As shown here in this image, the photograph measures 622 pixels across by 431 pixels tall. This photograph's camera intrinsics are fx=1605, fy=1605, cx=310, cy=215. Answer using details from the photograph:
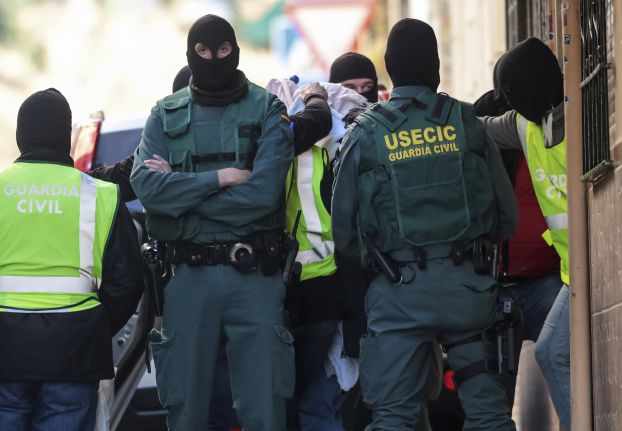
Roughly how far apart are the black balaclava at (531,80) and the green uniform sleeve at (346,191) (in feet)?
2.97

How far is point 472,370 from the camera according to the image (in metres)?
6.76

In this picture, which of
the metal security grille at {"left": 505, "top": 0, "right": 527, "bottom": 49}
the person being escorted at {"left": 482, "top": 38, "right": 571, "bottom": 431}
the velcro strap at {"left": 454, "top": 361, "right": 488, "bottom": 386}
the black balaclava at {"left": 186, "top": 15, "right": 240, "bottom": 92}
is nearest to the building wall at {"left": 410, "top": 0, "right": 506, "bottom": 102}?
the metal security grille at {"left": 505, "top": 0, "right": 527, "bottom": 49}

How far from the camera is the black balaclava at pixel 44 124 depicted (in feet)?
23.6

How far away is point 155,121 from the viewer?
729 centimetres

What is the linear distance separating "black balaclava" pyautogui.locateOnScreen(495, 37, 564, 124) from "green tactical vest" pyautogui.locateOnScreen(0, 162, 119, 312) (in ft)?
6.18

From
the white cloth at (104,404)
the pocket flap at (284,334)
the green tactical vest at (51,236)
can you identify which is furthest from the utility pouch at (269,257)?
the white cloth at (104,404)

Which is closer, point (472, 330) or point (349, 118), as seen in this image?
point (472, 330)

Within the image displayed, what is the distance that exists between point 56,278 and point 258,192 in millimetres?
959

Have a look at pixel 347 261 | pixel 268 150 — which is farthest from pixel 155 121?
pixel 347 261

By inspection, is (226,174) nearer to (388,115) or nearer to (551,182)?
(388,115)

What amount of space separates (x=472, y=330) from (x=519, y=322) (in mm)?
325

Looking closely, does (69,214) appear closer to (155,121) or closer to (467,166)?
(155,121)

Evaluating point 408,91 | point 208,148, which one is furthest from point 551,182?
point 208,148

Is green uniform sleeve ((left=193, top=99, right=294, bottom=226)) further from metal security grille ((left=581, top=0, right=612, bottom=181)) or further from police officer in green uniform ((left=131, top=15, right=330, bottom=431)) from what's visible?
metal security grille ((left=581, top=0, right=612, bottom=181))
